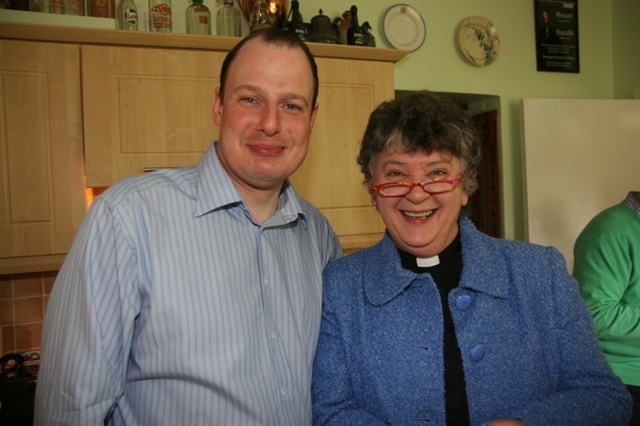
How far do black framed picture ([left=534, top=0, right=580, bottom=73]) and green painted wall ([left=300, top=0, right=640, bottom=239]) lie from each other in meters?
0.04

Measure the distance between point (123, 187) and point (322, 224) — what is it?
0.59m

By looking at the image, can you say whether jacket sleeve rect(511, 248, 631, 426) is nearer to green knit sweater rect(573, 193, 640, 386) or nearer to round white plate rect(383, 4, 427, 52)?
green knit sweater rect(573, 193, 640, 386)

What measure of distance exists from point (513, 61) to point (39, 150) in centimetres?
265

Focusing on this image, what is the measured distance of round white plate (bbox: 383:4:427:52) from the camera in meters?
2.74

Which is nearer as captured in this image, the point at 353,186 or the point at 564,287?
the point at 564,287

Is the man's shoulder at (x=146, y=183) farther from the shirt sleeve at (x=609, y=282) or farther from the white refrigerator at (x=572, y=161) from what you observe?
the white refrigerator at (x=572, y=161)

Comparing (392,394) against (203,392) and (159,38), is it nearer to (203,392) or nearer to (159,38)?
(203,392)

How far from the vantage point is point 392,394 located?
A: 3.56 feet

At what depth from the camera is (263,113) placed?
3.71 ft

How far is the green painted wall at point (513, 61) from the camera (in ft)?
9.43

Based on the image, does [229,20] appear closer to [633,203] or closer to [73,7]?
[73,7]

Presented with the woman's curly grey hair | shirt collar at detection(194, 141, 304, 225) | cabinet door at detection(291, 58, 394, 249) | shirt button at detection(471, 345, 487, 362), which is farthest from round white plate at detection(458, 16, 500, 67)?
shirt button at detection(471, 345, 487, 362)

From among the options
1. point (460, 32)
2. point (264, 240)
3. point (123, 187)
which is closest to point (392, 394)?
point (264, 240)

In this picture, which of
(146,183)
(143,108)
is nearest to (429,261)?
(146,183)
